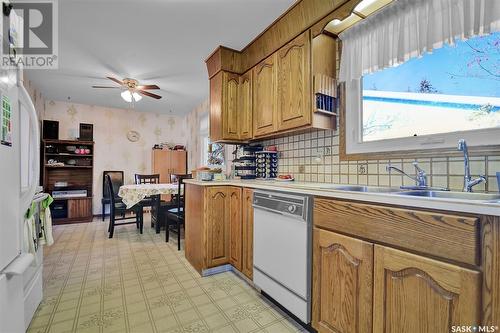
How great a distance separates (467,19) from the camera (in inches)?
47.4

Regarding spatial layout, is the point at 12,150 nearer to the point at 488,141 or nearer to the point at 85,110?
the point at 488,141

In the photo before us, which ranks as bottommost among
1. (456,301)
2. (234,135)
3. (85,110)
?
(456,301)

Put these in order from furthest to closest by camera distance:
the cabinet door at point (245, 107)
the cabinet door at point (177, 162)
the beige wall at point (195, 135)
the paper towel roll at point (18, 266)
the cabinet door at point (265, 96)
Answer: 1. the cabinet door at point (177, 162)
2. the beige wall at point (195, 135)
3. the cabinet door at point (245, 107)
4. the cabinet door at point (265, 96)
5. the paper towel roll at point (18, 266)

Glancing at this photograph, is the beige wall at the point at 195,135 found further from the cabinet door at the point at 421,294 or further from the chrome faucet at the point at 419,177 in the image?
the cabinet door at the point at 421,294

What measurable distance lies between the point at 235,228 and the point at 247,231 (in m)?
0.20

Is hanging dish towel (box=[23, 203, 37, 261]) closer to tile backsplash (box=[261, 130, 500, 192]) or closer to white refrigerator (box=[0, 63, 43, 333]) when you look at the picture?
white refrigerator (box=[0, 63, 43, 333])

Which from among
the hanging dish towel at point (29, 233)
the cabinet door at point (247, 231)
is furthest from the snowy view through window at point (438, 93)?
the hanging dish towel at point (29, 233)

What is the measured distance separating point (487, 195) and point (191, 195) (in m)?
2.18

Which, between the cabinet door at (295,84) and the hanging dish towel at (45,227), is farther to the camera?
the cabinet door at (295,84)

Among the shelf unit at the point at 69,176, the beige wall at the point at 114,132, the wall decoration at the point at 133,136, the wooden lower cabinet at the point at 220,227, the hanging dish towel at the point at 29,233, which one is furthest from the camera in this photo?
the wall decoration at the point at 133,136

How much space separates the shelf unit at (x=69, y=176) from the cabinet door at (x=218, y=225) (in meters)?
3.60

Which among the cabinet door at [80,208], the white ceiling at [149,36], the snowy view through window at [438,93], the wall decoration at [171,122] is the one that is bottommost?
the cabinet door at [80,208]

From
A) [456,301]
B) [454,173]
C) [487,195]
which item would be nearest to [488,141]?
[454,173]

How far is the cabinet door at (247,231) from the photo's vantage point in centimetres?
192
